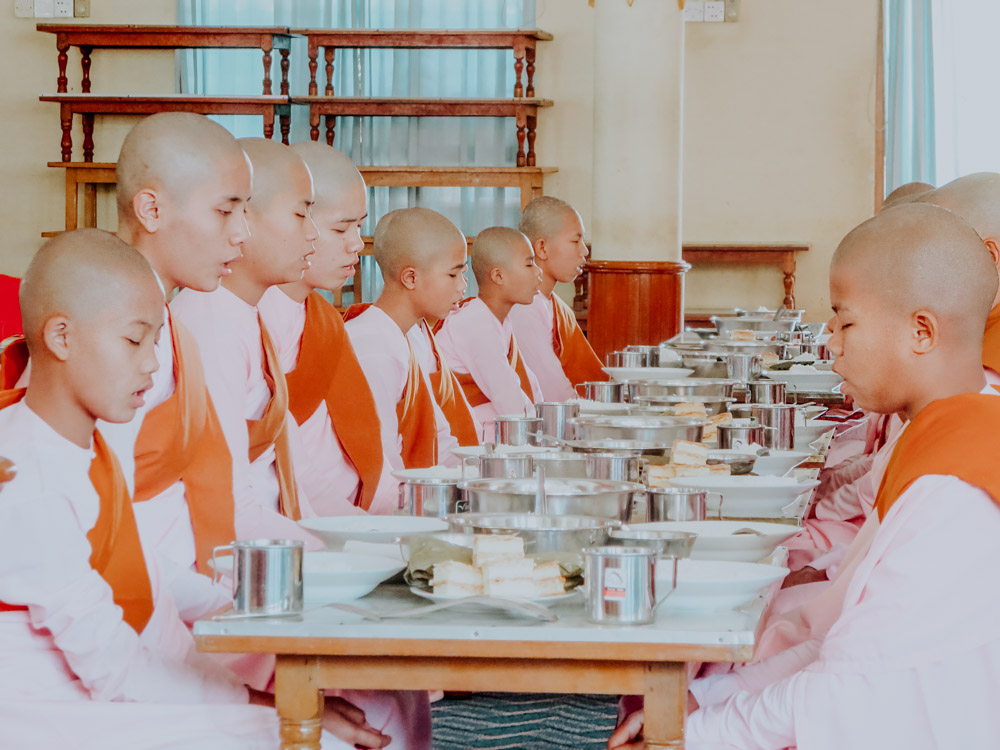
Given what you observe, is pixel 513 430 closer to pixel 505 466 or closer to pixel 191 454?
pixel 505 466

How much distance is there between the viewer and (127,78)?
10117 millimetres

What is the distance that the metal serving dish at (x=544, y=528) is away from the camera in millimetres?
1875

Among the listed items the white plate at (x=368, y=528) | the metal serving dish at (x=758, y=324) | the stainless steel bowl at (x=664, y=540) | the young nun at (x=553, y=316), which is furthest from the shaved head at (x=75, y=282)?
the metal serving dish at (x=758, y=324)

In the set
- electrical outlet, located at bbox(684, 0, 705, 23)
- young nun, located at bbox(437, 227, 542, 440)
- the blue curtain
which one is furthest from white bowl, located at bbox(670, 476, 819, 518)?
electrical outlet, located at bbox(684, 0, 705, 23)

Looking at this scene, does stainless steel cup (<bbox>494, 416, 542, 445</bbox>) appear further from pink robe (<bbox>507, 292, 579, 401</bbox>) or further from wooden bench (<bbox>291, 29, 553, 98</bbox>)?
wooden bench (<bbox>291, 29, 553, 98</bbox>)

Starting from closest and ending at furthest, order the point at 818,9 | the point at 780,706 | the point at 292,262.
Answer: the point at 780,706 → the point at 292,262 → the point at 818,9

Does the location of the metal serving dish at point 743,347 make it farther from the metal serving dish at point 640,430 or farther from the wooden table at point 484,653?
the wooden table at point 484,653

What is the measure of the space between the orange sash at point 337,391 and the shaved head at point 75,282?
1.51 metres

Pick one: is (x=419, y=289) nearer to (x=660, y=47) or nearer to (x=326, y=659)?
(x=326, y=659)

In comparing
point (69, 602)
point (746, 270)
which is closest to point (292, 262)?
point (69, 602)

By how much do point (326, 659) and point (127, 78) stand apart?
30.1ft

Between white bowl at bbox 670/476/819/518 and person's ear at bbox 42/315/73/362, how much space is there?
112cm

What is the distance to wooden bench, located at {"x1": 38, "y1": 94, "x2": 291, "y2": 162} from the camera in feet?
31.5

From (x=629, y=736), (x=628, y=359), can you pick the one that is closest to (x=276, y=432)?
(x=629, y=736)
